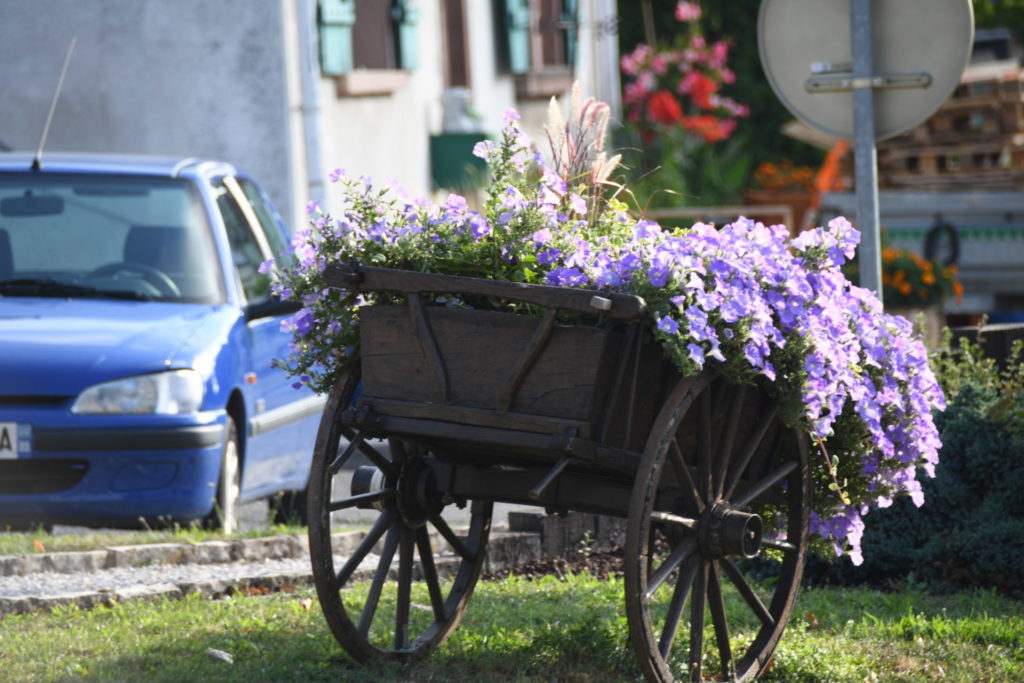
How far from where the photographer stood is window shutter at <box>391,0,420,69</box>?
12852 millimetres

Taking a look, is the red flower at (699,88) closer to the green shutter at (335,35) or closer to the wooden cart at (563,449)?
the green shutter at (335,35)

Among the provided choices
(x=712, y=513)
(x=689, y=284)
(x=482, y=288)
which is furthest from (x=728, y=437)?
(x=482, y=288)

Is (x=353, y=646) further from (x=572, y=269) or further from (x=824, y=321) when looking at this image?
(x=824, y=321)

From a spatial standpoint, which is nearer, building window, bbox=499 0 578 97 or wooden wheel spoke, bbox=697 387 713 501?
wooden wheel spoke, bbox=697 387 713 501

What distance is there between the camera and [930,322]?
1117 cm

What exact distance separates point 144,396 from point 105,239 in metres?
1.15

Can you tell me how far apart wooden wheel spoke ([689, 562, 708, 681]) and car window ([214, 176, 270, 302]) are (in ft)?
10.8

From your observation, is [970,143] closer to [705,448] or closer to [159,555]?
[159,555]

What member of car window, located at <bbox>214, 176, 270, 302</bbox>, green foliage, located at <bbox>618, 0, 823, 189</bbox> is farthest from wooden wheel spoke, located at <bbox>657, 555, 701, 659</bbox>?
green foliage, located at <bbox>618, 0, 823, 189</bbox>

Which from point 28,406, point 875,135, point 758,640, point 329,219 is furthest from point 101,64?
point 758,640

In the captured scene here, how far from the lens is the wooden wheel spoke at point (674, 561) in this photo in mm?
3736

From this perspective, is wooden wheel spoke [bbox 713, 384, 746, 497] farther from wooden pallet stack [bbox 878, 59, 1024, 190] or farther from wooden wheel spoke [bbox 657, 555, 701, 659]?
wooden pallet stack [bbox 878, 59, 1024, 190]

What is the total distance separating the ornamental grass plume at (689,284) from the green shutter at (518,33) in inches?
451

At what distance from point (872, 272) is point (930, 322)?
17.2 ft
